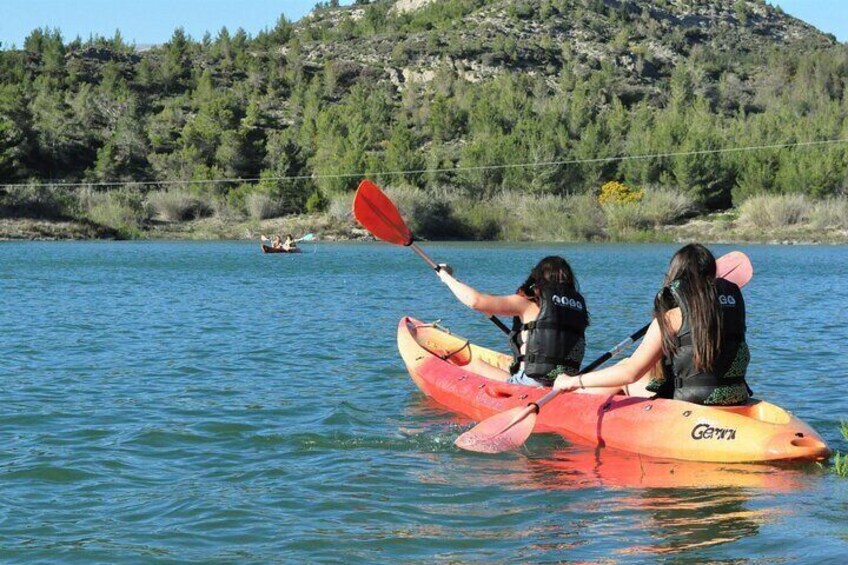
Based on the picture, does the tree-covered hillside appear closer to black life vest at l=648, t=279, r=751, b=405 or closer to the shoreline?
the shoreline

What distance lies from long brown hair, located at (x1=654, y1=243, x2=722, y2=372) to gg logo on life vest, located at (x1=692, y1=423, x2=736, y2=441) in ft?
1.94

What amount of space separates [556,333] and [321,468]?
84.9 inches

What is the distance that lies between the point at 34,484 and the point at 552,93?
272 feet

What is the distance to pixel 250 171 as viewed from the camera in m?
64.6

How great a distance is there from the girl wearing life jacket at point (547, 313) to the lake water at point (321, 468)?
764 mm

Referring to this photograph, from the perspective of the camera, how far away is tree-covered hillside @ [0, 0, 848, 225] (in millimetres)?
60219

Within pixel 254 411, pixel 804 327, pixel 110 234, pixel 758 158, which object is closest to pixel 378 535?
pixel 254 411

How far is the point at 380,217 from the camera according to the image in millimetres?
11289

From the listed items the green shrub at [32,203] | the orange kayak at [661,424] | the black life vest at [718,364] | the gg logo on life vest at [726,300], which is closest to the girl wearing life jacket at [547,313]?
the orange kayak at [661,424]

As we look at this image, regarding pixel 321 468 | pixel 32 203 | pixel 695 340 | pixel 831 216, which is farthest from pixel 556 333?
pixel 32 203

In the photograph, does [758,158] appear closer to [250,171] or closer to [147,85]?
[250,171]

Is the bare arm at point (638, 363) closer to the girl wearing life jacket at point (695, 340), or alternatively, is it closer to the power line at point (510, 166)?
the girl wearing life jacket at point (695, 340)

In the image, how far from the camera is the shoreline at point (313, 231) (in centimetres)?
5191

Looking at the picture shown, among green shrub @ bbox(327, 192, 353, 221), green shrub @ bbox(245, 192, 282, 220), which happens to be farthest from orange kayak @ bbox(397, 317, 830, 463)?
green shrub @ bbox(245, 192, 282, 220)
